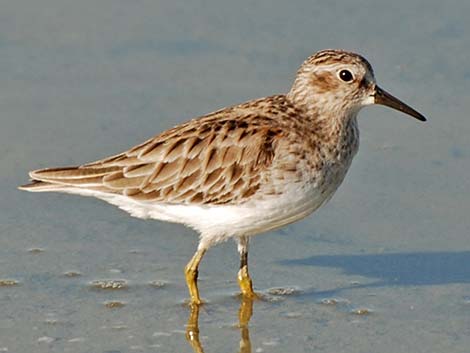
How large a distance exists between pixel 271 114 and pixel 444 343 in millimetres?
2450

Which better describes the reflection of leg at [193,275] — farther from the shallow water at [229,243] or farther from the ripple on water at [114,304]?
the ripple on water at [114,304]

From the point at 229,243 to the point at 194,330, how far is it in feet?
6.11

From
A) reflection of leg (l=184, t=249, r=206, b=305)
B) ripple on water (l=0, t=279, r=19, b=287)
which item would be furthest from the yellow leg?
ripple on water (l=0, t=279, r=19, b=287)

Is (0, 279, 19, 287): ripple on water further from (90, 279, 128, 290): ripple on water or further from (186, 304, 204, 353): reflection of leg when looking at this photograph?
(186, 304, 204, 353): reflection of leg

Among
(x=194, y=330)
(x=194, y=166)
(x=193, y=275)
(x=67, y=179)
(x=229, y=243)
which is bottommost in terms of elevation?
(x=194, y=330)

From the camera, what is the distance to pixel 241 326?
1159cm

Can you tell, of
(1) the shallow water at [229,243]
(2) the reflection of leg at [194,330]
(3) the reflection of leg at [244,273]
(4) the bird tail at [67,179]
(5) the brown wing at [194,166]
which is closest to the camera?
(2) the reflection of leg at [194,330]

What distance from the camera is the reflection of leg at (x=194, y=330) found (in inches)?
441

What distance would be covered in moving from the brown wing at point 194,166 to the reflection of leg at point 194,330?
94 centimetres

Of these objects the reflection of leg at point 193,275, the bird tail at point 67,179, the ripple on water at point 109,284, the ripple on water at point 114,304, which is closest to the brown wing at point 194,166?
the bird tail at point 67,179

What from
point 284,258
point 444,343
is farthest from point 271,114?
point 444,343

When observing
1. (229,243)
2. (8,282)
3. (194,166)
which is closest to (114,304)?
(8,282)

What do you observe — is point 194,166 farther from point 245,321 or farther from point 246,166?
point 245,321

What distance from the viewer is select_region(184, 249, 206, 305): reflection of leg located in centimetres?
1191
